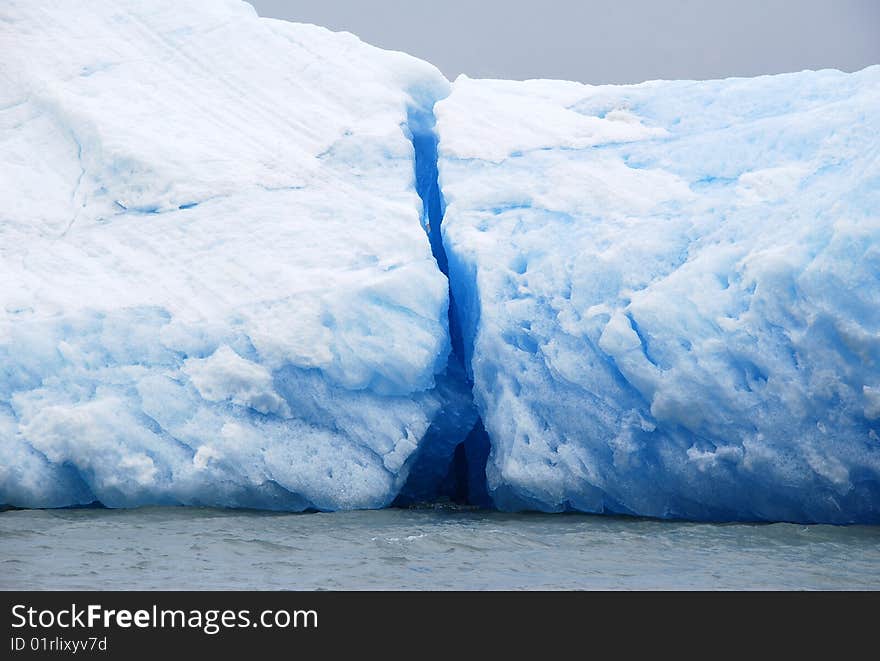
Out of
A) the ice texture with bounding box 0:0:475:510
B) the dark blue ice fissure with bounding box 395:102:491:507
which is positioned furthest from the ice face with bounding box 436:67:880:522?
the ice texture with bounding box 0:0:475:510

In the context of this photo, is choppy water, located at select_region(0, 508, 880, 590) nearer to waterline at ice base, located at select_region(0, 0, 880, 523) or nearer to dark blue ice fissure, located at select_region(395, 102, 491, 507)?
waterline at ice base, located at select_region(0, 0, 880, 523)

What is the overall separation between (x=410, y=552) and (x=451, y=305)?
2.50 meters

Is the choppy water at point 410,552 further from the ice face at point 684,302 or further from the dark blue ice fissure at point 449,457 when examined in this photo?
the dark blue ice fissure at point 449,457

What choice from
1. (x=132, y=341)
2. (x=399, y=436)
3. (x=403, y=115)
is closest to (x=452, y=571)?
(x=399, y=436)

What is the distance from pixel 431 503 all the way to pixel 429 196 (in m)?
2.29

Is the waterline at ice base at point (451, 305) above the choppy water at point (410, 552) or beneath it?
above

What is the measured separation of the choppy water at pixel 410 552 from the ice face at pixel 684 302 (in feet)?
0.83

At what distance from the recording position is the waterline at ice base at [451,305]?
4.81 metres

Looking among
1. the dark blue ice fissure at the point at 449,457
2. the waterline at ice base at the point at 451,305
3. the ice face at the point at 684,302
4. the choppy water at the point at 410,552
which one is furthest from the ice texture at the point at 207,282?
the ice face at the point at 684,302

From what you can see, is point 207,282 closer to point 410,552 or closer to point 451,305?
point 451,305

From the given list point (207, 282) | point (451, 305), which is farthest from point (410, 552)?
point (451, 305)

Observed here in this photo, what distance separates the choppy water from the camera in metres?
3.46

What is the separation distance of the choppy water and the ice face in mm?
254
